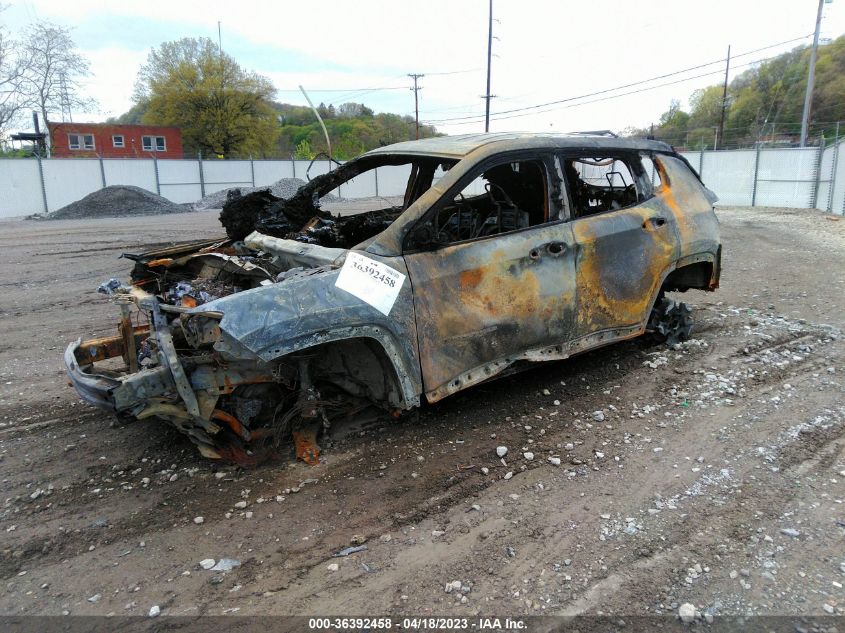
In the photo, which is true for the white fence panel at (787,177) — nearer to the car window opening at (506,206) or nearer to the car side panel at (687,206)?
the car side panel at (687,206)

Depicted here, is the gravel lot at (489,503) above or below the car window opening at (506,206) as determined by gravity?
below

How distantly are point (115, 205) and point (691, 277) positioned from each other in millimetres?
26499

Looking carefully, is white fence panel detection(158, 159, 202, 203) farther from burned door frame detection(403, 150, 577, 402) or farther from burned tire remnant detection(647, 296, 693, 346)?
burned door frame detection(403, 150, 577, 402)

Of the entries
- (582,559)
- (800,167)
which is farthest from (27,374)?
(800,167)

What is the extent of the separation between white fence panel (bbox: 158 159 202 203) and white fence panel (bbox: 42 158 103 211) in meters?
3.17

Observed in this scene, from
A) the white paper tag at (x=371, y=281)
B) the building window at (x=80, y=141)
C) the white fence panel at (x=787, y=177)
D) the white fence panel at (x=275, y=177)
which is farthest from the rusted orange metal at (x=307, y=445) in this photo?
the building window at (x=80, y=141)

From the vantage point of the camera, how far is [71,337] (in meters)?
6.34

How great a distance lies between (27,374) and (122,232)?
13822 millimetres

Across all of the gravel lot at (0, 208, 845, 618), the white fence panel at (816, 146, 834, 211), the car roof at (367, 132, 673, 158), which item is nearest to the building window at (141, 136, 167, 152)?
the white fence panel at (816, 146, 834, 211)

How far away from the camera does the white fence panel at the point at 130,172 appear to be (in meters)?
29.4

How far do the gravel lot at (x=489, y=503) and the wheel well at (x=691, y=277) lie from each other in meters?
0.65

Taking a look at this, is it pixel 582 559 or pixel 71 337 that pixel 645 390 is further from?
pixel 71 337

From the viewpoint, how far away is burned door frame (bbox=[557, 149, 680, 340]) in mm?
4246

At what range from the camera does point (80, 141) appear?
4812 cm
